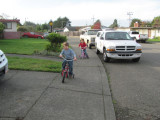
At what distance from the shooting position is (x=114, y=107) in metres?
4.82

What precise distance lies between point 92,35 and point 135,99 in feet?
48.7

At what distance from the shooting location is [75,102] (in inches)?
194

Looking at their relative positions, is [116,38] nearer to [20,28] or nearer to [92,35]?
[92,35]

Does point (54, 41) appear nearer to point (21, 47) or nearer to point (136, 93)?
point (21, 47)

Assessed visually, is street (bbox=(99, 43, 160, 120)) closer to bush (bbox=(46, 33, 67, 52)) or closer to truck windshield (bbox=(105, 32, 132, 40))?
truck windshield (bbox=(105, 32, 132, 40))

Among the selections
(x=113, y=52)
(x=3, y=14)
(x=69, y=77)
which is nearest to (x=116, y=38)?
(x=113, y=52)

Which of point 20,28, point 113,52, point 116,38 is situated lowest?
point 113,52

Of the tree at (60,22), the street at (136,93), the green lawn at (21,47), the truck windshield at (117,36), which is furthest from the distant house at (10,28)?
the tree at (60,22)

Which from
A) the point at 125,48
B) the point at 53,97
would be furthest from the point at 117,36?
the point at 53,97

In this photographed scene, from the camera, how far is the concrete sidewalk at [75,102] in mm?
4157

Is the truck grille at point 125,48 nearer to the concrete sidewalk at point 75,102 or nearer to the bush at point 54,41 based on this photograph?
the concrete sidewalk at point 75,102

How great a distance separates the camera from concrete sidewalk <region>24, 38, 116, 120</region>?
164 inches

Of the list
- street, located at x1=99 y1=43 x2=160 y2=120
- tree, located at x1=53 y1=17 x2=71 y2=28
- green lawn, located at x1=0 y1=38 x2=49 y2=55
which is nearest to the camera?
street, located at x1=99 y1=43 x2=160 y2=120

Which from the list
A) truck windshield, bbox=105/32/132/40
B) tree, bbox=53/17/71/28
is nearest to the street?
truck windshield, bbox=105/32/132/40
